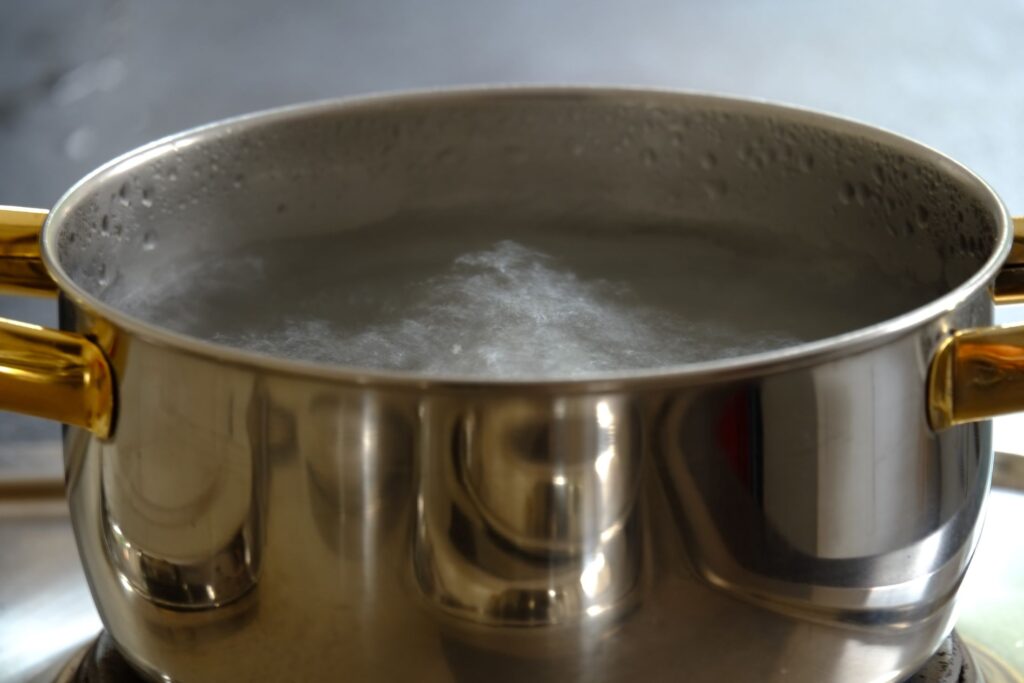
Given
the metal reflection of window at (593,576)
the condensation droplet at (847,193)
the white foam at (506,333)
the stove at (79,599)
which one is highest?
the condensation droplet at (847,193)

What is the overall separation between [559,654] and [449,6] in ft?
4.64

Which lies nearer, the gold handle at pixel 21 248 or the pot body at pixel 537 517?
the pot body at pixel 537 517

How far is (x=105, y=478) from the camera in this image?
1.40ft

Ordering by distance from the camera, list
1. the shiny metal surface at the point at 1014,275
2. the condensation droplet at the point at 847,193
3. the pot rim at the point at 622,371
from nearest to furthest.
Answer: the pot rim at the point at 622,371 < the shiny metal surface at the point at 1014,275 < the condensation droplet at the point at 847,193

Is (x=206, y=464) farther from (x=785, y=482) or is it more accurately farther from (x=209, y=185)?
(x=209, y=185)

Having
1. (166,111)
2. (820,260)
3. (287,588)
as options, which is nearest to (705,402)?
(287,588)

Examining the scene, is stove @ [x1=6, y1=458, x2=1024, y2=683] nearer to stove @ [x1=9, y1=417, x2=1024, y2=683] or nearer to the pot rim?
stove @ [x1=9, y1=417, x2=1024, y2=683]

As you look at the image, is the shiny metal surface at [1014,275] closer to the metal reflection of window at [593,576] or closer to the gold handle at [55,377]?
the metal reflection of window at [593,576]

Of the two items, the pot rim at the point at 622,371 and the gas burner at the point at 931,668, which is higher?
the pot rim at the point at 622,371

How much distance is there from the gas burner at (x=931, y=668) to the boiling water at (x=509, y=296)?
0.14 metres

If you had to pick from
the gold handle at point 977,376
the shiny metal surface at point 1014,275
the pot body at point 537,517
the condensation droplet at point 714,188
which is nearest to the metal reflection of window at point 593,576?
the pot body at point 537,517

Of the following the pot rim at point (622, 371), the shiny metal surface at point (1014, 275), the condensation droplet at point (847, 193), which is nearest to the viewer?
the pot rim at point (622, 371)

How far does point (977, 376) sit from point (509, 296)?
237mm

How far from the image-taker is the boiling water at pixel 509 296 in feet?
1.77
